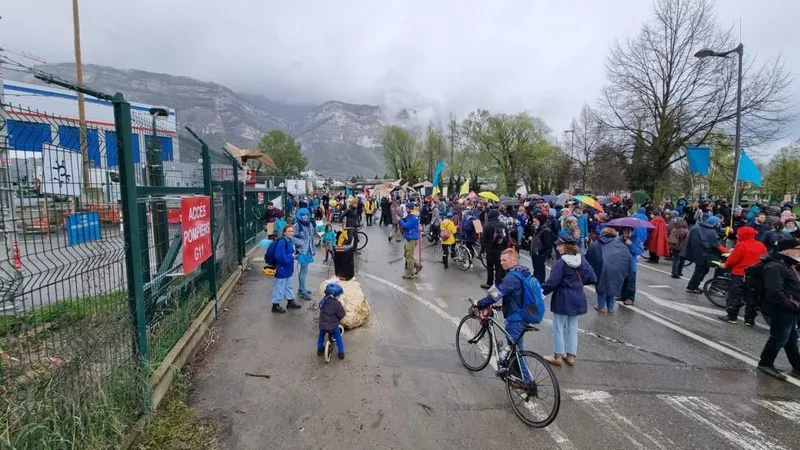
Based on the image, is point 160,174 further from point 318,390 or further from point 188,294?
point 318,390

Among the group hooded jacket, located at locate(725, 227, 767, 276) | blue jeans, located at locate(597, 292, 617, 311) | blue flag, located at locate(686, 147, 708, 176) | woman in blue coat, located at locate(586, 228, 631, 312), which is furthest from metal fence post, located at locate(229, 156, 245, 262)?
blue flag, located at locate(686, 147, 708, 176)

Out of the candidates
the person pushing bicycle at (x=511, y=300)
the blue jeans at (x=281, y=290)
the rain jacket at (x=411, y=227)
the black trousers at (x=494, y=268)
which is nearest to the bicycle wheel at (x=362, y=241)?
the rain jacket at (x=411, y=227)

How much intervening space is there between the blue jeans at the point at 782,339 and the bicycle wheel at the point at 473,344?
3.55m

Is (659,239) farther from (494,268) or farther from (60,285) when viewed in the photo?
(60,285)

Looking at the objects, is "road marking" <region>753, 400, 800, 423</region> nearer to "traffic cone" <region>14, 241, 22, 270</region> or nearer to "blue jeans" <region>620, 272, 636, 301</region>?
"blue jeans" <region>620, 272, 636, 301</region>

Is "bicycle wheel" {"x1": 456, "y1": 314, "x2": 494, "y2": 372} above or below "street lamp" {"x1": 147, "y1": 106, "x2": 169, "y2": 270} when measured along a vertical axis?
below

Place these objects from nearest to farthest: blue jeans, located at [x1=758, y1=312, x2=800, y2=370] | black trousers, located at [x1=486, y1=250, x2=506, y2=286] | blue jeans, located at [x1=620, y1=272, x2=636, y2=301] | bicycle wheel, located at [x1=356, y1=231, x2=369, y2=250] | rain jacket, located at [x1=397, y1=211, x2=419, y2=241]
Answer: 1. blue jeans, located at [x1=758, y1=312, x2=800, y2=370]
2. blue jeans, located at [x1=620, y1=272, x2=636, y2=301]
3. black trousers, located at [x1=486, y1=250, x2=506, y2=286]
4. rain jacket, located at [x1=397, y1=211, x2=419, y2=241]
5. bicycle wheel, located at [x1=356, y1=231, x2=369, y2=250]

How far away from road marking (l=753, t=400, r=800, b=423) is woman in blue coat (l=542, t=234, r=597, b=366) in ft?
6.45

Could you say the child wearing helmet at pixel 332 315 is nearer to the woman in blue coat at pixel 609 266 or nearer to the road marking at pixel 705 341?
the woman in blue coat at pixel 609 266

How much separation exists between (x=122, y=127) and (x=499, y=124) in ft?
164

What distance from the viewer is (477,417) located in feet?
13.4

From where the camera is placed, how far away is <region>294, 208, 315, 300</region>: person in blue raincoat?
803 cm

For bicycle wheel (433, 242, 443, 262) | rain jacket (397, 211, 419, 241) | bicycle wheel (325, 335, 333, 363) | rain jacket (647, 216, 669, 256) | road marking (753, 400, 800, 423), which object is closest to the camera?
road marking (753, 400, 800, 423)

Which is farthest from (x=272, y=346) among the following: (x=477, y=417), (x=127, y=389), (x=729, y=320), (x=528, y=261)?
(x=528, y=261)
